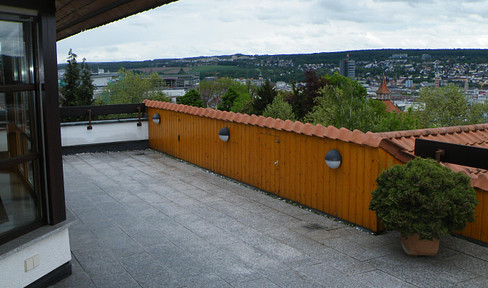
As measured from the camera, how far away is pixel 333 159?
648 centimetres

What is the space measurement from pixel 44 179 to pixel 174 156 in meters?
7.40

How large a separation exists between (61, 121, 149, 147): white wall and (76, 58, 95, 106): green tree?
1006 inches

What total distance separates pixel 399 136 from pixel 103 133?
8.59 m

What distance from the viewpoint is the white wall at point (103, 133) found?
1209 centimetres

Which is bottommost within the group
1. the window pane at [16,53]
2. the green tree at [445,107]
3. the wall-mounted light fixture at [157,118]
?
the green tree at [445,107]

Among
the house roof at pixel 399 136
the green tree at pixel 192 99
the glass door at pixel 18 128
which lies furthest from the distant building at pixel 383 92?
the glass door at pixel 18 128

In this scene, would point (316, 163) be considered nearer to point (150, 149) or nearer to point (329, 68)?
point (150, 149)

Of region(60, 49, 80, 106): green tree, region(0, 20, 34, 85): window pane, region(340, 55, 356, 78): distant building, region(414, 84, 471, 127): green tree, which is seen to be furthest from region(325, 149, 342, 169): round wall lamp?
region(340, 55, 356, 78): distant building

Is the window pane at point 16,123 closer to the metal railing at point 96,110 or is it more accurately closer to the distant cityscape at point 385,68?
the metal railing at point 96,110

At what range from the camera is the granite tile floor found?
4.66 metres

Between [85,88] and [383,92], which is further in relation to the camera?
[383,92]

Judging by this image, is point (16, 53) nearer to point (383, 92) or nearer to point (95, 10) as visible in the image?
point (95, 10)

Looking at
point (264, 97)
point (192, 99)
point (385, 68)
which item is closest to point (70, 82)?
point (264, 97)

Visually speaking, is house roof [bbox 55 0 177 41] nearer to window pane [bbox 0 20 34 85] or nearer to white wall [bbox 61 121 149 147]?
window pane [bbox 0 20 34 85]
